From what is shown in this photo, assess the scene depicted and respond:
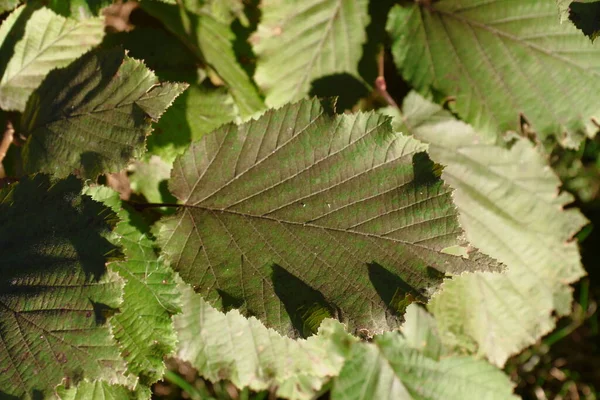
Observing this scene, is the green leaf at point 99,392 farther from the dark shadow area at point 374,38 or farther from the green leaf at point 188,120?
the dark shadow area at point 374,38

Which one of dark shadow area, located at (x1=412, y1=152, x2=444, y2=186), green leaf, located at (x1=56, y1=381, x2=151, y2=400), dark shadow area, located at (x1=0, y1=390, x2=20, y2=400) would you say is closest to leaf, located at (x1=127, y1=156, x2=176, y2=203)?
green leaf, located at (x1=56, y1=381, x2=151, y2=400)

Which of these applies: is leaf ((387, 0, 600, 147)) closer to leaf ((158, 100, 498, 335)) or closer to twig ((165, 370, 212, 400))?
leaf ((158, 100, 498, 335))

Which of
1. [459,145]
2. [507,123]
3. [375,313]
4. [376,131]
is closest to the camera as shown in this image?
[375,313]

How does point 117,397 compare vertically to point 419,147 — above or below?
below

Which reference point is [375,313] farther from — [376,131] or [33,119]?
[33,119]

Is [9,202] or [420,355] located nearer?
[9,202]

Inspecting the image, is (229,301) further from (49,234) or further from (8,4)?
(8,4)

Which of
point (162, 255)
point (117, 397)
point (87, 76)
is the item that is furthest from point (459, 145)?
point (117, 397)
